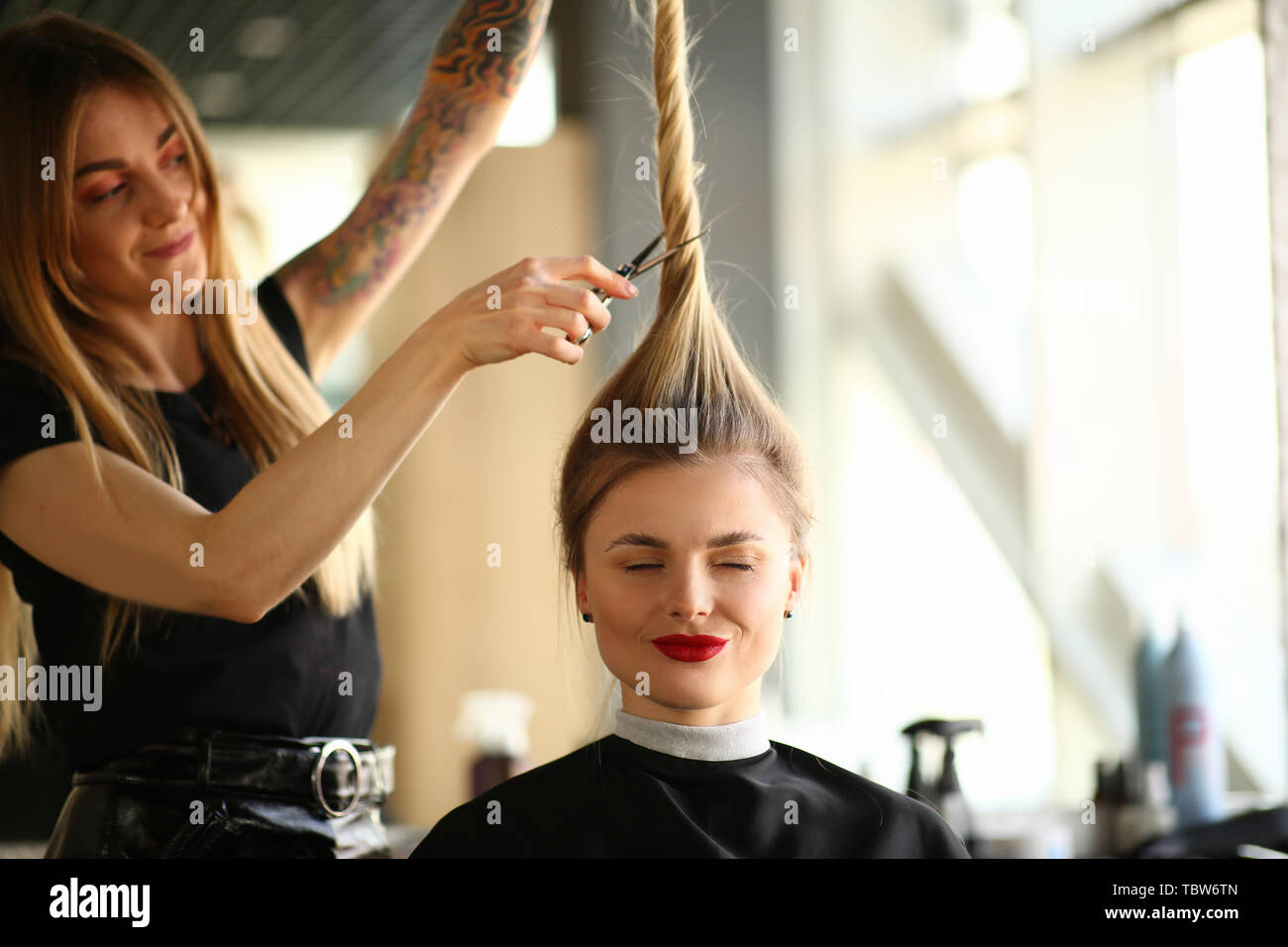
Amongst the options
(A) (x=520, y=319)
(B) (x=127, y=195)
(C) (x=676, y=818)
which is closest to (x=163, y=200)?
(B) (x=127, y=195)

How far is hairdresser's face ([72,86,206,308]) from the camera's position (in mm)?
1036

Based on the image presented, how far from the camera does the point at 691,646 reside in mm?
976

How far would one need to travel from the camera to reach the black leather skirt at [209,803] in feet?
3.24

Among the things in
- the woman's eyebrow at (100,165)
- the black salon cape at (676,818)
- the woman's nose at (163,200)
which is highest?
the woman's eyebrow at (100,165)

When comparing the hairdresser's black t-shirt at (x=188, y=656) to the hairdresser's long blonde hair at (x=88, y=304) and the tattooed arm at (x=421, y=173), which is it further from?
the tattooed arm at (x=421, y=173)

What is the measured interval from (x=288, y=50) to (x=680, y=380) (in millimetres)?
1007

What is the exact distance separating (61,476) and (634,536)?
0.47 meters

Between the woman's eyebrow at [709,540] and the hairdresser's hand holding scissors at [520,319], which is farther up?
the hairdresser's hand holding scissors at [520,319]

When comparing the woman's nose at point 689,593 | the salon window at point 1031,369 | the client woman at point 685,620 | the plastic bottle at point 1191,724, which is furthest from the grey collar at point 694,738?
the plastic bottle at point 1191,724

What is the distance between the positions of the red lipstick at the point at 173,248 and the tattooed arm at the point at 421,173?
159mm

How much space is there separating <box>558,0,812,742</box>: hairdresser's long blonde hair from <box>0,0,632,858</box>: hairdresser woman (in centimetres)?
13

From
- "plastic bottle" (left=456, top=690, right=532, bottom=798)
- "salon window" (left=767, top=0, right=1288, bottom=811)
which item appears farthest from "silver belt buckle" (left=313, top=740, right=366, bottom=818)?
"salon window" (left=767, top=0, right=1288, bottom=811)

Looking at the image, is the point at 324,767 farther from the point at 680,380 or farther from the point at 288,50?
the point at 288,50

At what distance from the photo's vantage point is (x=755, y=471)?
1.02 metres
